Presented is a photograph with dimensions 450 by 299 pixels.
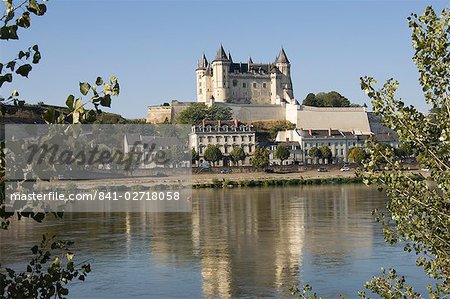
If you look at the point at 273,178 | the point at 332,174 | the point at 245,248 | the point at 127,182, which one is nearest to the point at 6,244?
the point at 245,248

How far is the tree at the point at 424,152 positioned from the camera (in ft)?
17.4

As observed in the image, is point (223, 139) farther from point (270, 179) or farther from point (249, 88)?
point (249, 88)

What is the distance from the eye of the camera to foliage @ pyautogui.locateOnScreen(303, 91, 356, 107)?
88938mm

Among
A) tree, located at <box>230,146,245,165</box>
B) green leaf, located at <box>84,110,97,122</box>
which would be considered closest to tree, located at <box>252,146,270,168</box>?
tree, located at <box>230,146,245,165</box>

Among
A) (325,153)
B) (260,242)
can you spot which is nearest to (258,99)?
(325,153)

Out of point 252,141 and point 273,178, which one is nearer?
point 273,178

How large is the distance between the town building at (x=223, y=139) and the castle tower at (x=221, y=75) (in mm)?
17979

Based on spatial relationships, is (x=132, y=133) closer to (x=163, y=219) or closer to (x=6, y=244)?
(x=163, y=219)

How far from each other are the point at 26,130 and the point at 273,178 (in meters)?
50.8

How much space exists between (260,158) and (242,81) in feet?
95.1

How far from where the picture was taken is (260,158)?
58812 millimetres

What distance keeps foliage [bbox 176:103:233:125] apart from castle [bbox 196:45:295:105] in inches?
268

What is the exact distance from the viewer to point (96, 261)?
662 inches

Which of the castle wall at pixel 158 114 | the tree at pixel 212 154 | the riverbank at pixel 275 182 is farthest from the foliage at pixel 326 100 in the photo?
the riverbank at pixel 275 182
